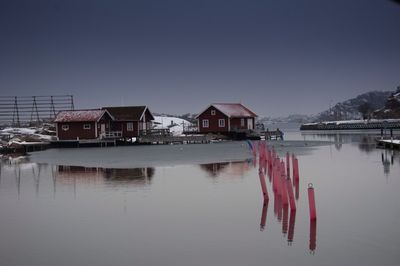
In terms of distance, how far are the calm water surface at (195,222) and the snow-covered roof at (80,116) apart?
38.3 meters

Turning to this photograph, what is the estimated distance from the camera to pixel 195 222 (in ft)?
55.1

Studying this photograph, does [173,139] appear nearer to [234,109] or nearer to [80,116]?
[80,116]

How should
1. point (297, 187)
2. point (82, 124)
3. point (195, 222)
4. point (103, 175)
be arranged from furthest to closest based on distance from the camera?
point (82, 124), point (103, 175), point (297, 187), point (195, 222)

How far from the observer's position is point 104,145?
229 ft

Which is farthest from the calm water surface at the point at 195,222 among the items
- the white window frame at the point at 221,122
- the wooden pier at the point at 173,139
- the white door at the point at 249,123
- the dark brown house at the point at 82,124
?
the white door at the point at 249,123

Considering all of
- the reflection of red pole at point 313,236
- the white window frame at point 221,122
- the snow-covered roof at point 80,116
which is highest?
the snow-covered roof at point 80,116

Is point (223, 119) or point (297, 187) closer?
point (297, 187)

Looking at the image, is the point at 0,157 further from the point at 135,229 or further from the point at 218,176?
the point at 135,229

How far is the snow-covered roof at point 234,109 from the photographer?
7631 centimetres

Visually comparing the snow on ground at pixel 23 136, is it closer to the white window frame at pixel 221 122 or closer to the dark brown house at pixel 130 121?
the dark brown house at pixel 130 121

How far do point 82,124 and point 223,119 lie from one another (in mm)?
21290

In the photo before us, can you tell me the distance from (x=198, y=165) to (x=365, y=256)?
23.8m

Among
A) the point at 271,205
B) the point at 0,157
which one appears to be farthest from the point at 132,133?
the point at 271,205

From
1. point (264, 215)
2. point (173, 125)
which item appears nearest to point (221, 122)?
point (173, 125)
